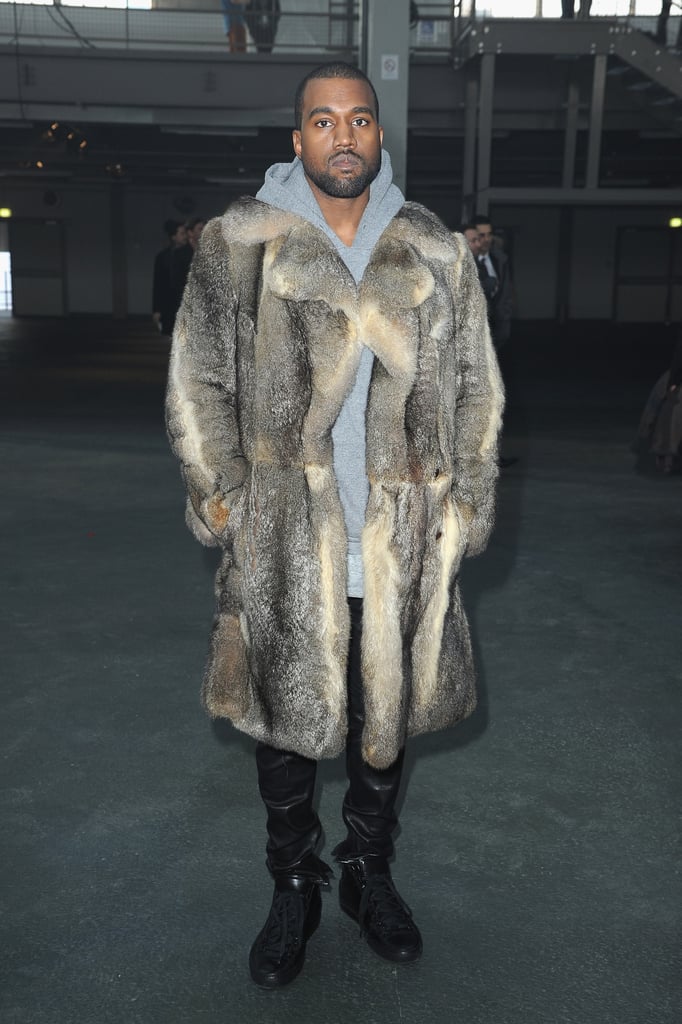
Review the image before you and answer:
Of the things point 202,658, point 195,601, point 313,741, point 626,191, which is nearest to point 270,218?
point 313,741

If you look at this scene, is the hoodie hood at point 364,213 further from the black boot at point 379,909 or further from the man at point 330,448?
the black boot at point 379,909

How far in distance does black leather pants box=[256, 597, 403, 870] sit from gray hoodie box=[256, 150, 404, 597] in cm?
18

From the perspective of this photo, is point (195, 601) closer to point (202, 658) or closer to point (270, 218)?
point (202, 658)

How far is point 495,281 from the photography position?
740 centimetres

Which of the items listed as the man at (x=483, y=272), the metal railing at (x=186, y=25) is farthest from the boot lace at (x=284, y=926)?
the metal railing at (x=186, y=25)

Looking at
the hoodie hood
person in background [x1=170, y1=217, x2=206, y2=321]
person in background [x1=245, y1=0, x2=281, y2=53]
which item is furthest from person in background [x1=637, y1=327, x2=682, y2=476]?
person in background [x1=245, y1=0, x2=281, y2=53]

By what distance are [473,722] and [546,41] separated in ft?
30.4

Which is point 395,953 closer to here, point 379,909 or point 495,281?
point 379,909

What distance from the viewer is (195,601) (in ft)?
14.9

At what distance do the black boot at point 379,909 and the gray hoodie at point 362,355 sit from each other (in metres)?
0.66

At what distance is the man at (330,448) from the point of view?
198cm

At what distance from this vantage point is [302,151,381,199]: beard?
1.98m

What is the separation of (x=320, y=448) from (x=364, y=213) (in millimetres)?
485

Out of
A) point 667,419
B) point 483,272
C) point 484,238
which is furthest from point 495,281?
point 667,419
